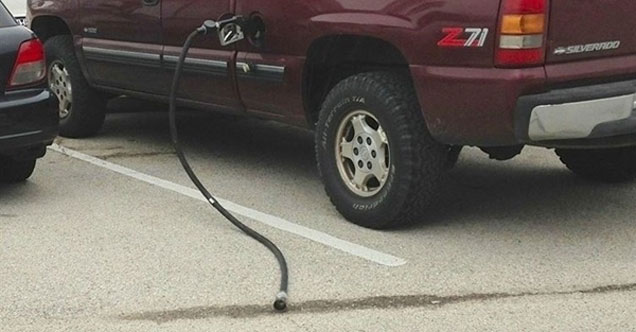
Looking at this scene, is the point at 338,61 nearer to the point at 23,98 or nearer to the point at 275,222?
the point at 275,222

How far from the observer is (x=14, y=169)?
6.50 metres

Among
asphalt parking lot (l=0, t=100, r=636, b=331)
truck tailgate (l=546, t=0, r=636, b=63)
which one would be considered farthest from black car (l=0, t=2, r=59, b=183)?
truck tailgate (l=546, t=0, r=636, b=63)

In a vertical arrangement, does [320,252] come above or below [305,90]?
below

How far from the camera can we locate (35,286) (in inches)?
181

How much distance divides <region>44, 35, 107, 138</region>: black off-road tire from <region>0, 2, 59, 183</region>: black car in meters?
1.73

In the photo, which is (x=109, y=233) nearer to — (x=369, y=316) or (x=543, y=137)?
(x=369, y=316)

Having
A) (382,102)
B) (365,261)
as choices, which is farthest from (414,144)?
(365,261)

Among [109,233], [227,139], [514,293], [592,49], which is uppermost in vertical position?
[592,49]

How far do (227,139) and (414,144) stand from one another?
3315mm

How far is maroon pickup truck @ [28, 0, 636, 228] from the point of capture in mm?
4742

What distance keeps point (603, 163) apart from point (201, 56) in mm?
2602

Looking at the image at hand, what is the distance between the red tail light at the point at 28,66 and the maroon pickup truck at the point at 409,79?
88 cm

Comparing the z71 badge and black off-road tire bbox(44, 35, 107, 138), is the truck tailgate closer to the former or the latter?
the z71 badge

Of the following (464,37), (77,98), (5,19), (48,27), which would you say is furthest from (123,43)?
(464,37)
